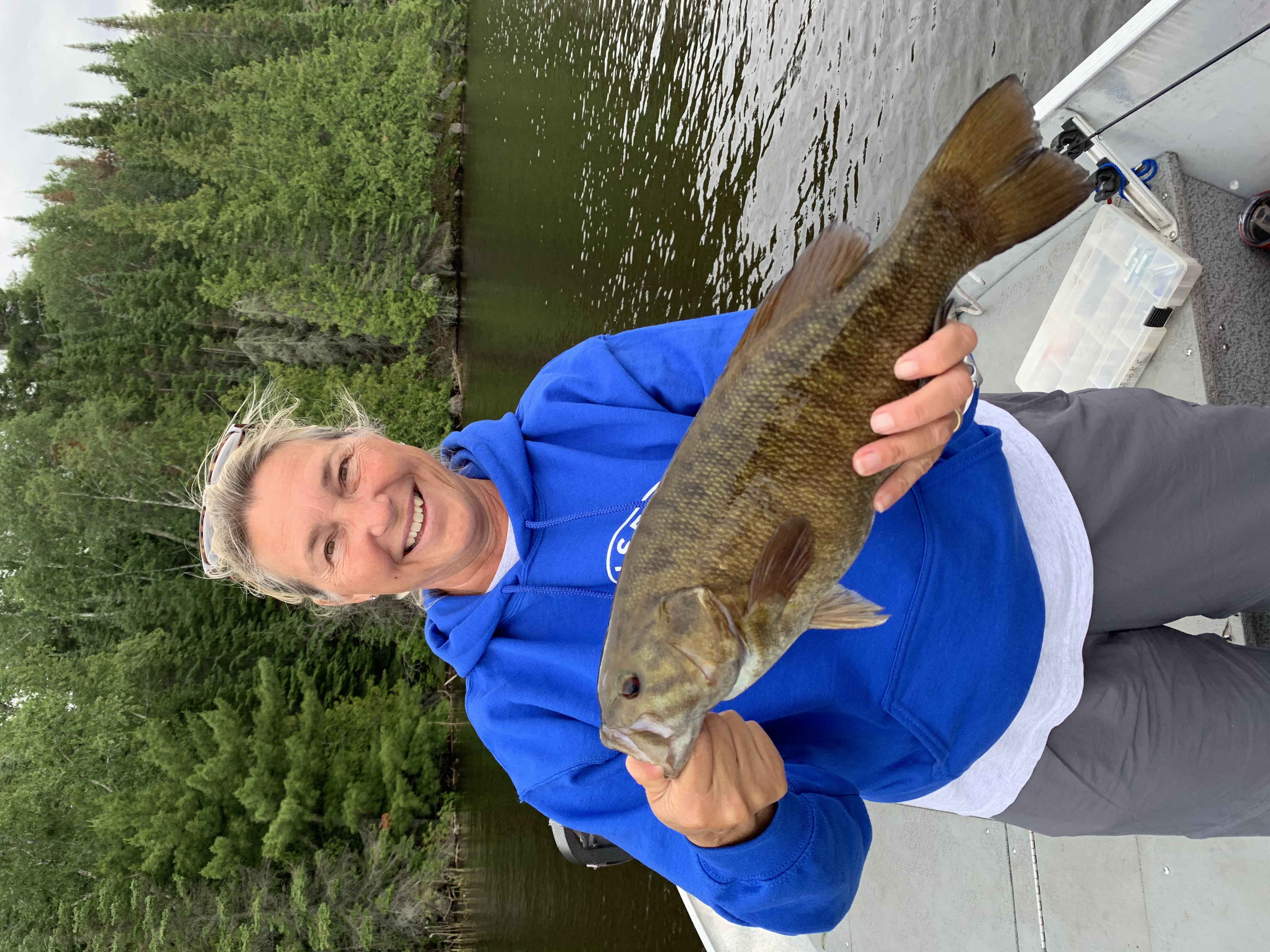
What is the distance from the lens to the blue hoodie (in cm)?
191

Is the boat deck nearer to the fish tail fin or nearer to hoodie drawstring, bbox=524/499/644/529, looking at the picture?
the fish tail fin

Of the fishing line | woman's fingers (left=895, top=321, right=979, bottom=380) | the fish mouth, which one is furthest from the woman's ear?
the fishing line

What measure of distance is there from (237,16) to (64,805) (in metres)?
31.5

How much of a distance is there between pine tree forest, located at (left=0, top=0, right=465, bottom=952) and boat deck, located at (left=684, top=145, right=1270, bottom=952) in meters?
14.5

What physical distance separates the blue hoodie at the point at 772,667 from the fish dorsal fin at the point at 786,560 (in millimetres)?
216

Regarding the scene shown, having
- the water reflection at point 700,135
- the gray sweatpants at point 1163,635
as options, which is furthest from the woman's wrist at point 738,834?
the water reflection at point 700,135

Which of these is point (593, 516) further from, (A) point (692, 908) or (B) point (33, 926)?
(B) point (33, 926)

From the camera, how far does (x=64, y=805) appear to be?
645 inches

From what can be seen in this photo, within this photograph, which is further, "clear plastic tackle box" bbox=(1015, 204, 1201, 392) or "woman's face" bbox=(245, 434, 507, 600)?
"clear plastic tackle box" bbox=(1015, 204, 1201, 392)

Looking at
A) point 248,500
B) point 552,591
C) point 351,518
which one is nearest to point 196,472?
point 248,500

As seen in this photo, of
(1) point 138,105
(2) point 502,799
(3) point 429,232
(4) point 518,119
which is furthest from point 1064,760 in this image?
(1) point 138,105

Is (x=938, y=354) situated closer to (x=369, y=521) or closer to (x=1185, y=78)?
(x=369, y=521)

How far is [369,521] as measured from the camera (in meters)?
2.67

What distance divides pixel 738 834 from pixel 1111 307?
329cm
